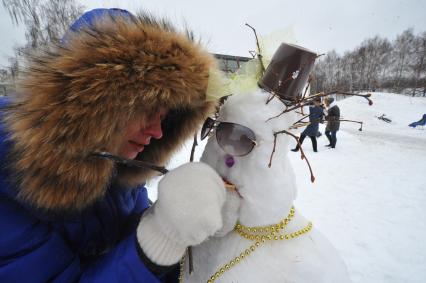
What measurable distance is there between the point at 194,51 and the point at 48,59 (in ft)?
1.55

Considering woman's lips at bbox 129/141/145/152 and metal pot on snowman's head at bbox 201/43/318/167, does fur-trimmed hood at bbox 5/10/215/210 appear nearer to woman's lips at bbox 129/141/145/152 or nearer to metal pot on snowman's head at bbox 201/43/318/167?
woman's lips at bbox 129/141/145/152

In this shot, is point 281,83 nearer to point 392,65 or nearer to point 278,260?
point 278,260

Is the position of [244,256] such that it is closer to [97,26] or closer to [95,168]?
[95,168]

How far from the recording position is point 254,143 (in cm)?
73

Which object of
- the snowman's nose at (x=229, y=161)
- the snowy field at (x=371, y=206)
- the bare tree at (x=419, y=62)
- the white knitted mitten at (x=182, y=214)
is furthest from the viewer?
the bare tree at (x=419, y=62)

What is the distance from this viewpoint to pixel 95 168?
80 cm

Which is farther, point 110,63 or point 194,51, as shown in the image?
point 194,51

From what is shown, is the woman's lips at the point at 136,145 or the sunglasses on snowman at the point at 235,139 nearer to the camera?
the sunglasses on snowman at the point at 235,139

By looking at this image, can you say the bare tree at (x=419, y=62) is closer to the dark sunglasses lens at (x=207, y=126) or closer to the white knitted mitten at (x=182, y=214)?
the dark sunglasses lens at (x=207, y=126)

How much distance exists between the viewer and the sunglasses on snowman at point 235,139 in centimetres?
73

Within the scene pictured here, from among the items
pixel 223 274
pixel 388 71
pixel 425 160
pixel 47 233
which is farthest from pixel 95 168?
pixel 388 71

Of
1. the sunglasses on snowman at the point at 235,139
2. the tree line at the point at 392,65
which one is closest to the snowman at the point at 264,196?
the sunglasses on snowman at the point at 235,139

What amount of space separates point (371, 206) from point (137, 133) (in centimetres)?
353

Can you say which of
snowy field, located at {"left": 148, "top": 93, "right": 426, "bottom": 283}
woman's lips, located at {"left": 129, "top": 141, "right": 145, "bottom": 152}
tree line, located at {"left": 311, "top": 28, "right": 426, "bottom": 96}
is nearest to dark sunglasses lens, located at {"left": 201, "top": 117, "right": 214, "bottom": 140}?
woman's lips, located at {"left": 129, "top": 141, "right": 145, "bottom": 152}
